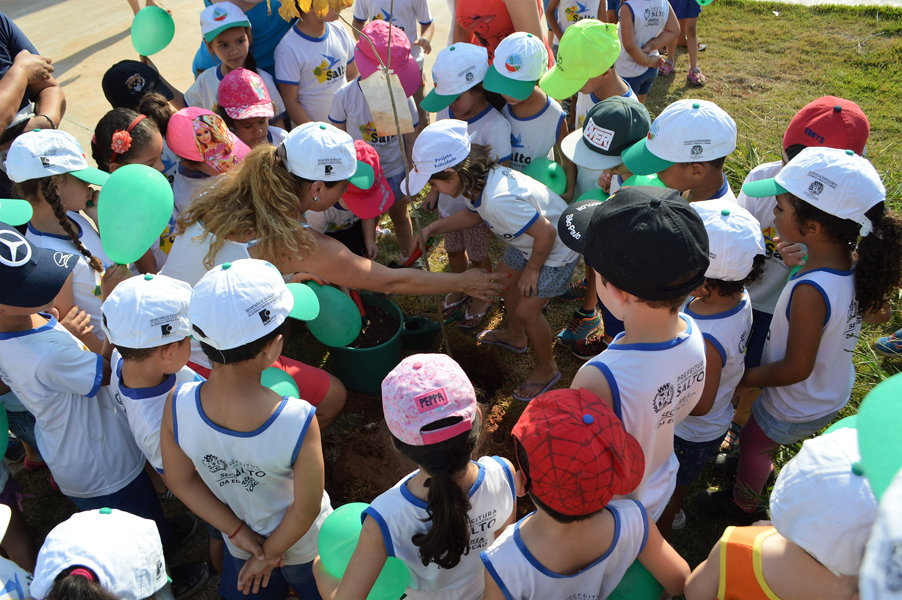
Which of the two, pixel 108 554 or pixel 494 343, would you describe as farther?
pixel 494 343

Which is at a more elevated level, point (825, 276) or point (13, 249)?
point (13, 249)

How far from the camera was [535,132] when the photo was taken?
3768mm

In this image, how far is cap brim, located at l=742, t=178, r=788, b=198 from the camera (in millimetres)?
2416

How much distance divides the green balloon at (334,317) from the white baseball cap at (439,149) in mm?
719

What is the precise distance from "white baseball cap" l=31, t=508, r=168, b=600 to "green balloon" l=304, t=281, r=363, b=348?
5.36 ft

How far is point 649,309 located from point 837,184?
1146mm

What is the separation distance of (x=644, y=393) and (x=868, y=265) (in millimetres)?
1208

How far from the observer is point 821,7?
329 inches

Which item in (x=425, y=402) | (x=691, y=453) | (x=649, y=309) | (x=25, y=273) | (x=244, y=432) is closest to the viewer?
(x=425, y=402)

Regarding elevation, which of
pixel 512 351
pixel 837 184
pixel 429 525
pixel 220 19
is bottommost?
pixel 512 351

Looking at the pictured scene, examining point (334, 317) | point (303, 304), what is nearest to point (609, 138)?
point (334, 317)

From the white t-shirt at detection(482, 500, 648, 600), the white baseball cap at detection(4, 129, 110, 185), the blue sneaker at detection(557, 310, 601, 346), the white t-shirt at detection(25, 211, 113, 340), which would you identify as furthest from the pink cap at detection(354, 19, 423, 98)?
the white t-shirt at detection(482, 500, 648, 600)

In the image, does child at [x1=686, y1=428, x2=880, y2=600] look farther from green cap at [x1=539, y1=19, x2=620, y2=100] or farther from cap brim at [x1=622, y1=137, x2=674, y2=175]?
green cap at [x1=539, y1=19, x2=620, y2=100]

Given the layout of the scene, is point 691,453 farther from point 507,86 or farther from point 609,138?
point 507,86
